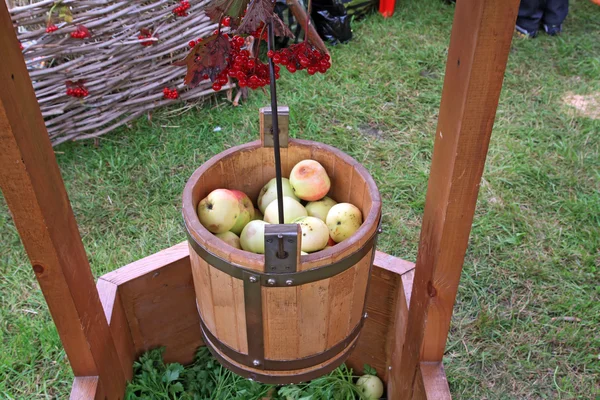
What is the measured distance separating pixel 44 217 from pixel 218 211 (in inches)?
16.6

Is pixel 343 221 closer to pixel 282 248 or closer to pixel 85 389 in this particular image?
pixel 282 248

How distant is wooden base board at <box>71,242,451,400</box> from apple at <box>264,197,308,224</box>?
1.02 feet

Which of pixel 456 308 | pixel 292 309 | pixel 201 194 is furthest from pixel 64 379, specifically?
pixel 456 308

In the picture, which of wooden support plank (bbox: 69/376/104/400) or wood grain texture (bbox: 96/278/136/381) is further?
wood grain texture (bbox: 96/278/136/381)

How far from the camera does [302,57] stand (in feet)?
3.92

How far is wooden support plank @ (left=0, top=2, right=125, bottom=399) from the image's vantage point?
100 cm

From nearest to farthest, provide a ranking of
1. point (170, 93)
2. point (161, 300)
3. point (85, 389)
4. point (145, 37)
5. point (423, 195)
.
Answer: point (85, 389) < point (161, 300) < point (423, 195) < point (145, 37) < point (170, 93)

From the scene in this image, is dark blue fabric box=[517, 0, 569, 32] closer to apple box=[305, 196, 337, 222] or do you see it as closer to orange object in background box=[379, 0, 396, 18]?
orange object in background box=[379, 0, 396, 18]

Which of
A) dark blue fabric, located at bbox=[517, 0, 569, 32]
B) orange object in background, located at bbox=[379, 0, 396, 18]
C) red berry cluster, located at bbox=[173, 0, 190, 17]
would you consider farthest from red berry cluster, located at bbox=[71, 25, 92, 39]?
dark blue fabric, located at bbox=[517, 0, 569, 32]

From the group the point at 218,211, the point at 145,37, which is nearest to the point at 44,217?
the point at 218,211

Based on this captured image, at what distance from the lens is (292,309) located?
1.28m

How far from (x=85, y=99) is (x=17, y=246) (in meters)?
0.89

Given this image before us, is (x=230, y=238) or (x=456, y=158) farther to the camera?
(x=230, y=238)

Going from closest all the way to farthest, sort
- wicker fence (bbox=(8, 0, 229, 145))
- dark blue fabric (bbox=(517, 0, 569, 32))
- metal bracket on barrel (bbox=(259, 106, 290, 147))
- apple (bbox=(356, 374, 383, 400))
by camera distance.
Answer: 1. metal bracket on barrel (bbox=(259, 106, 290, 147))
2. apple (bbox=(356, 374, 383, 400))
3. wicker fence (bbox=(8, 0, 229, 145))
4. dark blue fabric (bbox=(517, 0, 569, 32))
